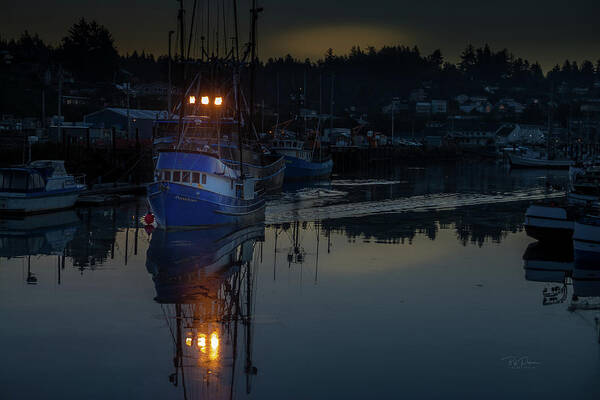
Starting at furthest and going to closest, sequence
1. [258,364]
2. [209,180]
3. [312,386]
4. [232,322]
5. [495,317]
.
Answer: [209,180] → [495,317] → [232,322] → [258,364] → [312,386]

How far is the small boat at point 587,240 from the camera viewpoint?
27.3 m

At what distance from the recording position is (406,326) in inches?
752

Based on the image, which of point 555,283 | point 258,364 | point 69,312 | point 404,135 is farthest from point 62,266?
point 404,135

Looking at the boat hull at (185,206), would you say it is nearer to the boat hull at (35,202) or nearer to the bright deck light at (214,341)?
the boat hull at (35,202)

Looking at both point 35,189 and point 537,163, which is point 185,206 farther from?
point 537,163

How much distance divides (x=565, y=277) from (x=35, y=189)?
26.0 m

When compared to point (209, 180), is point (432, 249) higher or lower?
lower

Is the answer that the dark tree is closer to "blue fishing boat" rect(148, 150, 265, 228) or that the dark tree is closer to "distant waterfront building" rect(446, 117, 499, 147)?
"distant waterfront building" rect(446, 117, 499, 147)

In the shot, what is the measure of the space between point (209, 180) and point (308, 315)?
52.6 feet

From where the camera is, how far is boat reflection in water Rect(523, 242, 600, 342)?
2191 cm

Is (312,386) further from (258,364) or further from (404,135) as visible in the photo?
(404,135)

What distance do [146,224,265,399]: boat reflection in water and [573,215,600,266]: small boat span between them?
12.1 meters

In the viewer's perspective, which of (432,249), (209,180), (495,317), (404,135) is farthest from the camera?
(404,135)
